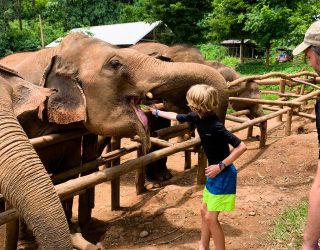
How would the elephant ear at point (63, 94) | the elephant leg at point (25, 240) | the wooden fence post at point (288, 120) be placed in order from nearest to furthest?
1. the elephant ear at point (63, 94)
2. the elephant leg at point (25, 240)
3. the wooden fence post at point (288, 120)

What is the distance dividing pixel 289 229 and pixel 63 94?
244cm

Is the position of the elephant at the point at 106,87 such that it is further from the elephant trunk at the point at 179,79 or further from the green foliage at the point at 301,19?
the green foliage at the point at 301,19

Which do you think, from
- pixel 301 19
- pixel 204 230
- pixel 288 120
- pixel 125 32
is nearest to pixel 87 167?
pixel 204 230

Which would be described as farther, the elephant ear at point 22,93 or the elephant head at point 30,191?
the elephant ear at point 22,93

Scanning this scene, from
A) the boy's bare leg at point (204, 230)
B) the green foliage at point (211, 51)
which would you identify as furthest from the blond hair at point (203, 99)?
the green foliage at point (211, 51)

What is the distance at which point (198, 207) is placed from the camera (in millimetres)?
4742

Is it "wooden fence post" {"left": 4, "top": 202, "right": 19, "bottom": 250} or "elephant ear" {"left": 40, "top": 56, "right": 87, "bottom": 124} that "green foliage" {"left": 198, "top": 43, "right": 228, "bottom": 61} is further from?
"wooden fence post" {"left": 4, "top": 202, "right": 19, "bottom": 250}

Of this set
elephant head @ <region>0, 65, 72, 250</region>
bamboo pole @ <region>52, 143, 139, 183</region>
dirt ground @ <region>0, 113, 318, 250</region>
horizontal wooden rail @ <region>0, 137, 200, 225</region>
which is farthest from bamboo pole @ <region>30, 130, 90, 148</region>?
elephant head @ <region>0, 65, 72, 250</region>

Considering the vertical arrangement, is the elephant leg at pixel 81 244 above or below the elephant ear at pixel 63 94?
below

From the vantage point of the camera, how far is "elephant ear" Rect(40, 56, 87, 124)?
13.0 ft

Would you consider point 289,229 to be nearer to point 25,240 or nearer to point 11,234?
point 11,234

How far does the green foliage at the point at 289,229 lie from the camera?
364cm

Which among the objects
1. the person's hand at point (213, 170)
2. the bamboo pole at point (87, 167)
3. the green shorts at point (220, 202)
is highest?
the person's hand at point (213, 170)

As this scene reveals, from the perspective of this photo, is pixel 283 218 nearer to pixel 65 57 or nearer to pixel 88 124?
pixel 88 124
